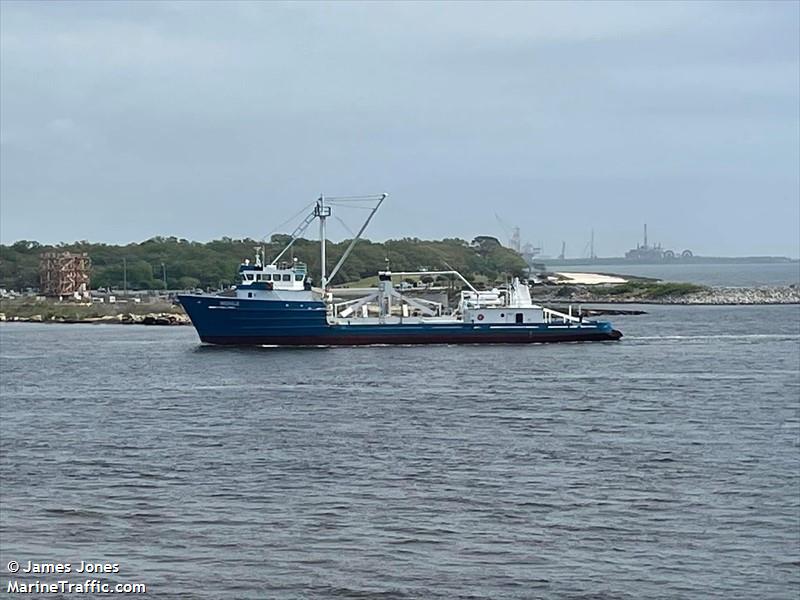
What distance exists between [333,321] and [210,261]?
61194mm

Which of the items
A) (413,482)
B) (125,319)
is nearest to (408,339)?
(125,319)

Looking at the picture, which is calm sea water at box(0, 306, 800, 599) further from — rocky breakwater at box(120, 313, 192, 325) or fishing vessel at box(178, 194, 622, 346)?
rocky breakwater at box(120, 313, 192, 325)

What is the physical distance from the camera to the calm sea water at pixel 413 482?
13.7 meters

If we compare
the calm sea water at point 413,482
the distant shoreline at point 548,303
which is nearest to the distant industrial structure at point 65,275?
the distant shoreline at point 548,303

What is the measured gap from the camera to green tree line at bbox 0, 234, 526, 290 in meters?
105

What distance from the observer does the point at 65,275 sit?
92.4 metres

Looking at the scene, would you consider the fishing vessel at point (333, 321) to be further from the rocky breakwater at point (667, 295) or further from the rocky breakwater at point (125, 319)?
the rocky breakwater at point (667, 295)

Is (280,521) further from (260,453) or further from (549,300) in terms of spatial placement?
(549,300)

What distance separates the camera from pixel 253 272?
47438 mm

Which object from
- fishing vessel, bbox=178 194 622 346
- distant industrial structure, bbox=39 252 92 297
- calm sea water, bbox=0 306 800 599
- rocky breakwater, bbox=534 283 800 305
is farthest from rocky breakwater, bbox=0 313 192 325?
calm sea water, bbox=0 306 800 599

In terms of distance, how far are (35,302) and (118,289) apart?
62.6 ft

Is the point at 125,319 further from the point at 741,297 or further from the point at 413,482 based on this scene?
the point at 413,482

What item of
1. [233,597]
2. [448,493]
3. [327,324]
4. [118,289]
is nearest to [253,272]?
[327,324]

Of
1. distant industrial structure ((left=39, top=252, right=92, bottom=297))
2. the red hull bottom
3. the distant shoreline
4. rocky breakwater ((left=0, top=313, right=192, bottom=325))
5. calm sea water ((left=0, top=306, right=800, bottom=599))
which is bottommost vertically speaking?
calm sea water ((left=0, top=306, right=800, bottom=599))
